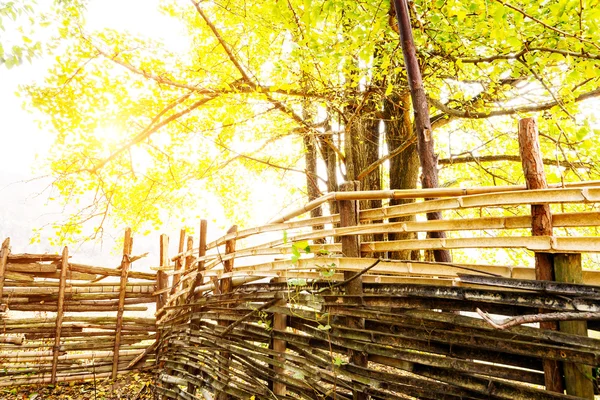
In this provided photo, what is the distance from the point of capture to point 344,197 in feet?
6.64

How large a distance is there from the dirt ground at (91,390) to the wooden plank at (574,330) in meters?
5.43

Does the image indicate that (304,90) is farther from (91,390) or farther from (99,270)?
(91,390)

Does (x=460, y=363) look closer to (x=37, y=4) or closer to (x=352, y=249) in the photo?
(x=352, y=249)

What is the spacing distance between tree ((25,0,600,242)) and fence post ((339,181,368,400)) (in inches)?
61.4

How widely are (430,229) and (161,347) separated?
4466 millimetres

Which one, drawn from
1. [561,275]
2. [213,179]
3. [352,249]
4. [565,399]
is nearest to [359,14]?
[352,249]

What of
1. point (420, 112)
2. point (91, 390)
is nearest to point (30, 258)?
point (91, 390)

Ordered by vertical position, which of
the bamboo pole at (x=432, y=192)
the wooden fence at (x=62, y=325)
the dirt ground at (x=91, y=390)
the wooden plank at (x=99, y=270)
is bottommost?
the dirt ground at (x=91, y=390)

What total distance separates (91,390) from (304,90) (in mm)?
5821

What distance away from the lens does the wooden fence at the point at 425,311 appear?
1257 millimetres

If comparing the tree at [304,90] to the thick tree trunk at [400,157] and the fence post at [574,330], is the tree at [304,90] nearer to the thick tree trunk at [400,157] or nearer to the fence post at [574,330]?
the thick tree trunk at [400,157]

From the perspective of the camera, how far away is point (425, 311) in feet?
5.31

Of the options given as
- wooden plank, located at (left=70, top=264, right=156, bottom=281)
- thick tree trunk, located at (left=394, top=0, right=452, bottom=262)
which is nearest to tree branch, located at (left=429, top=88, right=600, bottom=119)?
thick tree trunk, located at (left=394, top=0, right=452, bottom=262)

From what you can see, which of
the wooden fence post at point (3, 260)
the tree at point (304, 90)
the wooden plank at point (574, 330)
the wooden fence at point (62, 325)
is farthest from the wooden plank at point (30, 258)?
the wooden plank at point (574, 330)
